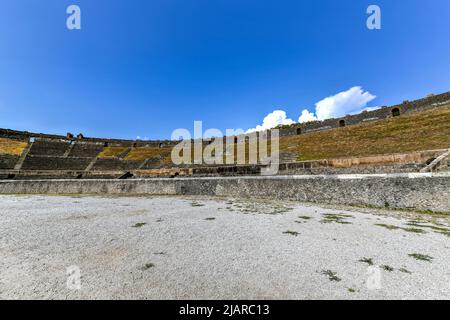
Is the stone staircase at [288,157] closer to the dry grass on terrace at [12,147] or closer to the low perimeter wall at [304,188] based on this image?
the low perimeter wall at [304,188]

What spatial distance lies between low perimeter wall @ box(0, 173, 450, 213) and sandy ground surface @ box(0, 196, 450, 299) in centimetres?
A: 128

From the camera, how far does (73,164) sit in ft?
93.6

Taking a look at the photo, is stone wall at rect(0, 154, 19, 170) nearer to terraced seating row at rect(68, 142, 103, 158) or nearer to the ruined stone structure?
the ruined stone structure

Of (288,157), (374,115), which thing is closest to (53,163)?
(288,157)

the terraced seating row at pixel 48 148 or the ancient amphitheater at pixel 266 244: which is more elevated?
the terraced seating row at pixel 48 148

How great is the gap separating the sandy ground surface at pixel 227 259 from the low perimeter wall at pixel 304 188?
1.28 m

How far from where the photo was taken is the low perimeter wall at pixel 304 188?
7.02m

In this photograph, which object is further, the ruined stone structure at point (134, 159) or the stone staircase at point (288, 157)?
the stone staircase at point (288, 157)

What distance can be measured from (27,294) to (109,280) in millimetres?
905

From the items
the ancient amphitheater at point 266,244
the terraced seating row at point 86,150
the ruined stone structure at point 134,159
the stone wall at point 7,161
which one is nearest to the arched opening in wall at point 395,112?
the ruined stone structure at point 134,159

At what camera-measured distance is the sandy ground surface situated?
Result: 267 cm

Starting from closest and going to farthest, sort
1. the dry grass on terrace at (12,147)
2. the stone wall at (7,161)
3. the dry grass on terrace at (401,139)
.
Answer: the dry grass on terrace at (401,139)
the stone wall at (7,161)
the dry grass on terrace at (12,147)
